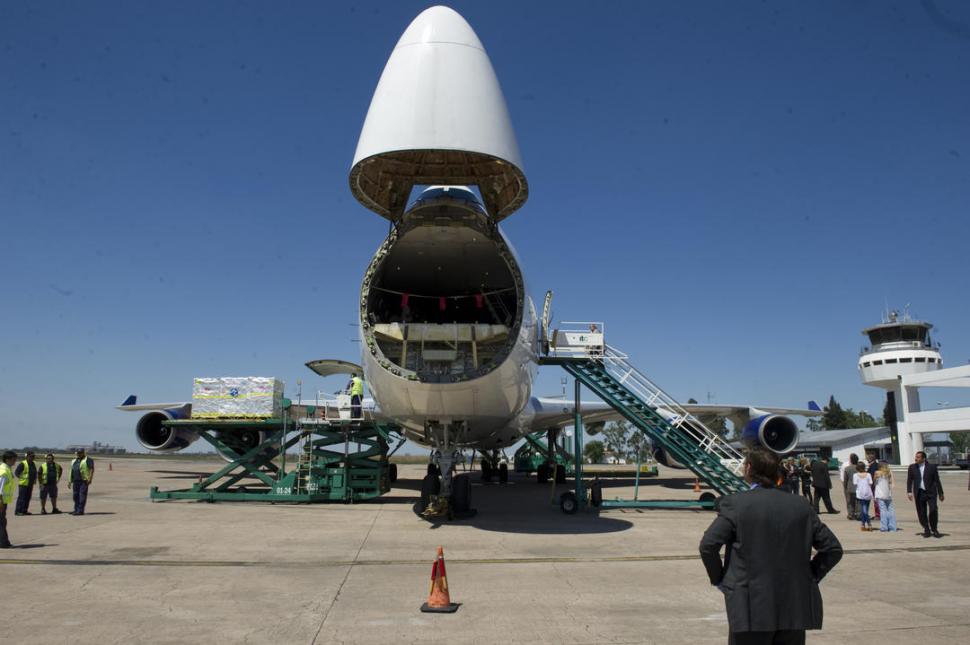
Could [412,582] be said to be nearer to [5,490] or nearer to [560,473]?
[5,490]

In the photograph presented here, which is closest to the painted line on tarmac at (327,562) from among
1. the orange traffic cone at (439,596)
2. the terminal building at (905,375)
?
the orange traffic cone at (439,596)

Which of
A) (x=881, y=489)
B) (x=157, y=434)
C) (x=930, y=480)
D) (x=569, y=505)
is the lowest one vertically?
(x=569, y=505)

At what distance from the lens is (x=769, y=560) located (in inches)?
125

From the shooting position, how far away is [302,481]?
16828 mm

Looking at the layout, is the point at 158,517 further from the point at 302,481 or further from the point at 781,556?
the point at 781,556

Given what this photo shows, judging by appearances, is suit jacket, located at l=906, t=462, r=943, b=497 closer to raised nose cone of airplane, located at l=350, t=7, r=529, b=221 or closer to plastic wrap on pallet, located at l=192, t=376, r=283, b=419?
raised nose cone of airplane, located at l=350, t=7, r=529, b=221

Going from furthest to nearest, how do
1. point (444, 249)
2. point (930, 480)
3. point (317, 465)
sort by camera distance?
point (317, 465) < point (444, 249) < point (930, 480)

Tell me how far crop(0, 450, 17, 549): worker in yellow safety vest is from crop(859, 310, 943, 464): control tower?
54177 millimetres

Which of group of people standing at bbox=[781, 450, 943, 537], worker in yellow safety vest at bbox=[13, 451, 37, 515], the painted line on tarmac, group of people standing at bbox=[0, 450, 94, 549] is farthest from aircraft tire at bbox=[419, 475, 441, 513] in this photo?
worker in yellow safety vest at bbox=[13, 451, 37, 515]

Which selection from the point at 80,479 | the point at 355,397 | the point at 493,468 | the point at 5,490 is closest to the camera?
the point at 5,490

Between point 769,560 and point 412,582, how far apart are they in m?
4.86

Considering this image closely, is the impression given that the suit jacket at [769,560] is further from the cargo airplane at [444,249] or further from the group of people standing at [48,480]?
the group of people standing at [48,480]

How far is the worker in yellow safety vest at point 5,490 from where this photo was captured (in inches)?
361

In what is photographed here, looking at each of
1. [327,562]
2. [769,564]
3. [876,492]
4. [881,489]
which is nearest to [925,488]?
[881,489]
